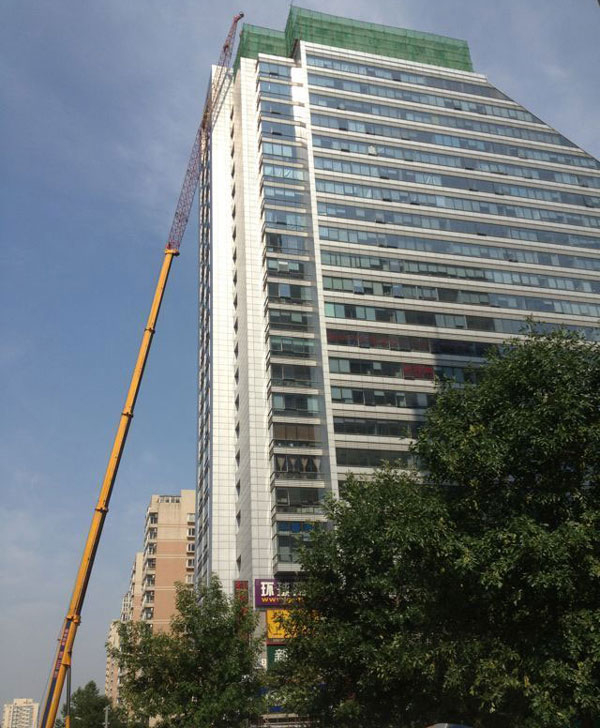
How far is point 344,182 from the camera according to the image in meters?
71.2

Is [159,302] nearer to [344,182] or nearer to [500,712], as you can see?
[344,182]

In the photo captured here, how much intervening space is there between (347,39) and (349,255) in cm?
3013

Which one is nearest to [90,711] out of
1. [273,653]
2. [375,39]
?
[273,653]

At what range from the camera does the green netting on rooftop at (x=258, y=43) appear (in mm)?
80312

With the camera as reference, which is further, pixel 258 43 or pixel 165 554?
pixel 165 554

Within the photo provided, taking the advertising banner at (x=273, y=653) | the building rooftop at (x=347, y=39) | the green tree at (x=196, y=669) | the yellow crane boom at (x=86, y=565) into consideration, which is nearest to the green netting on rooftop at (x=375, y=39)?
the building rooftop at (x=347, y=39)

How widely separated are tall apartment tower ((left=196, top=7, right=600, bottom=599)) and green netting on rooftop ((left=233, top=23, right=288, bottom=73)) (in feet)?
0.77

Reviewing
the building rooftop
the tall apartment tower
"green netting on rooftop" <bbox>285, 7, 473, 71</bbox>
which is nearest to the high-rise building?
the tall apartment tower

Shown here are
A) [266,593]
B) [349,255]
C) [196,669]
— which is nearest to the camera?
[196,669]

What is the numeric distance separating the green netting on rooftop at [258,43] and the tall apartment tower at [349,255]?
234 mm

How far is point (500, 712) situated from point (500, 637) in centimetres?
273

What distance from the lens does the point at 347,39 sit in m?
82.2

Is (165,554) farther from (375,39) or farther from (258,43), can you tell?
(375,39)

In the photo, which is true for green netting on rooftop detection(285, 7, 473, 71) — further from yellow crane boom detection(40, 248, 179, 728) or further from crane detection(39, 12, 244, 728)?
yellow crane boom detection(40, 248, 179, 728)
